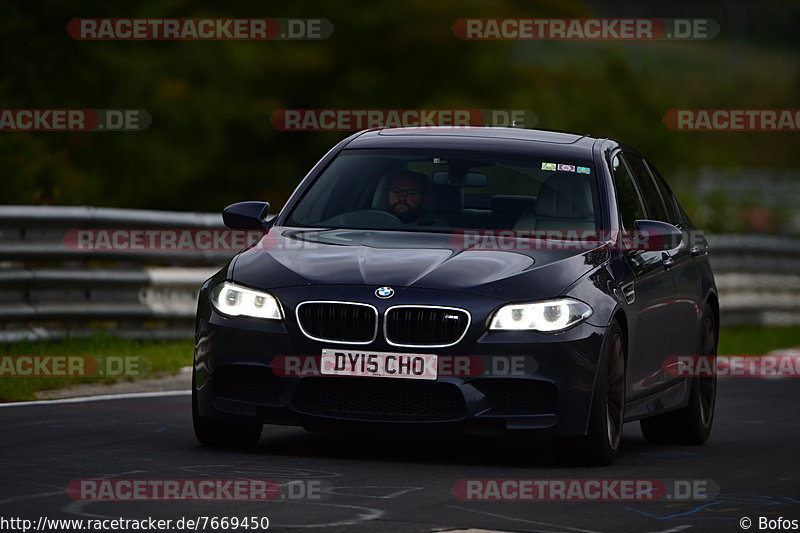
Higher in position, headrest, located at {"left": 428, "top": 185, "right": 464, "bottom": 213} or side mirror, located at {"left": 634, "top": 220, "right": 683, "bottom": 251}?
headrest, located at {"left": 428, "top": 185, "right": 464, "bottom": 213}

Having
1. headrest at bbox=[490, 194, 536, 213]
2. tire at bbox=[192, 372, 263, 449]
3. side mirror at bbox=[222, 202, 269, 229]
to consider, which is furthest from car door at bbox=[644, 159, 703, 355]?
tire at bbox=[192, 372, 263, 449]

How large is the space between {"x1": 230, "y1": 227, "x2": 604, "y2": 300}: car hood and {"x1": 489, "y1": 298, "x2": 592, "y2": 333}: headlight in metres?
0.06

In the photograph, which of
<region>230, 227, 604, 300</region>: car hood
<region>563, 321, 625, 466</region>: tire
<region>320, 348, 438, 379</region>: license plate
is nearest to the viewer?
<region>320, 348, 438, 379</region>: license plate

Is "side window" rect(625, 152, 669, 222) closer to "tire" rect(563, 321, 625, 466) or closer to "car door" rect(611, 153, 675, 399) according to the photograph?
"car door" rect(611, 153, 675, 399)

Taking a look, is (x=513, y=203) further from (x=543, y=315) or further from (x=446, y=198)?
(x=543, y=315)

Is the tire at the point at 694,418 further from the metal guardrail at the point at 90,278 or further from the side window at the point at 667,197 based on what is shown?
the metal guardrail at the point at 90,278

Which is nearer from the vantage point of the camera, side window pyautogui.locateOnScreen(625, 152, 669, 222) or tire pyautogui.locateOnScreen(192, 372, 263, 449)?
tire pyautogui.locateOnScreen(192, 372, 263, 449)

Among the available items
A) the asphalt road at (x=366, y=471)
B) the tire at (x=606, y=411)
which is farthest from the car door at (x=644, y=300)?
the asphalt road at (x=366, y=471)

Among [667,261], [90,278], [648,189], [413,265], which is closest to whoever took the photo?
[413,265]

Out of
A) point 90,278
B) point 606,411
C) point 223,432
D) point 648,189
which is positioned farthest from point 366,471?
point 90,278

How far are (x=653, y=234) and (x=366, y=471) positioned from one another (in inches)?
90.7

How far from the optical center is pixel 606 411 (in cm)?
884

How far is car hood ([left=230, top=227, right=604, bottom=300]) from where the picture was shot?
28.3ft

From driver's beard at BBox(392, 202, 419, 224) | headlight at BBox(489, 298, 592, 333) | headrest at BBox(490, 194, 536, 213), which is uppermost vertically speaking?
headrest at BBox(490, 194, 536, 213)
